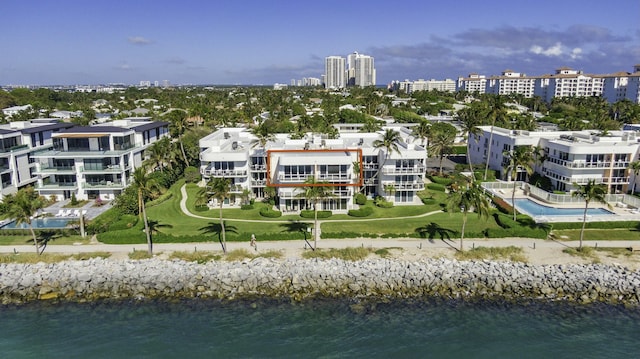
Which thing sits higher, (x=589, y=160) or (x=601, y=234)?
(x=589, y=160)

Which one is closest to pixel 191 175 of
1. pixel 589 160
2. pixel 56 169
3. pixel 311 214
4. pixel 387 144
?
pixel 56 169

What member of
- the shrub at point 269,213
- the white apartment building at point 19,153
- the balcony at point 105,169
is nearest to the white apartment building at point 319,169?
the shrub at point 269,213

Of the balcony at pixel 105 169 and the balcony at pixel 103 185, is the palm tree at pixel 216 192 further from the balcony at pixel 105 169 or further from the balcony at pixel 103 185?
the balcony at pixel 105 169

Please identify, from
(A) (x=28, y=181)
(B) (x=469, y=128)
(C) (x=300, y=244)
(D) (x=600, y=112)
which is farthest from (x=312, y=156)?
(D) (x=600, y=112)

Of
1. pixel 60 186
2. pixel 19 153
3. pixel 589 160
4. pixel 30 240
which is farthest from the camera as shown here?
pixel 19 153

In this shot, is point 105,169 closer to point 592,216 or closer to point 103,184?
point 103,184
